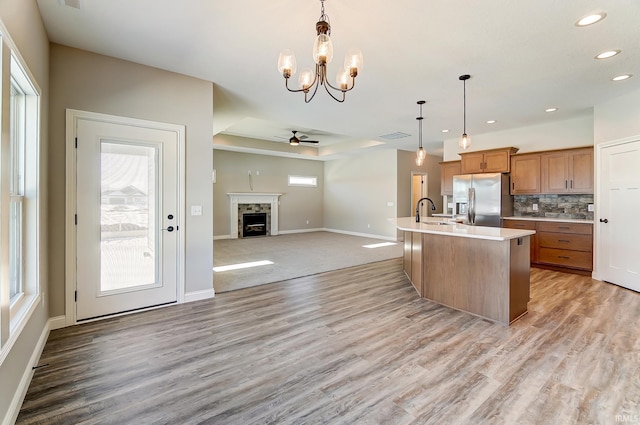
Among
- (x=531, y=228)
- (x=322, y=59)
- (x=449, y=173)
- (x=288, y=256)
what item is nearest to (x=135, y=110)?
(x=322, y=59)

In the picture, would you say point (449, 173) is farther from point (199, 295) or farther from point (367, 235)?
point (199, 295)

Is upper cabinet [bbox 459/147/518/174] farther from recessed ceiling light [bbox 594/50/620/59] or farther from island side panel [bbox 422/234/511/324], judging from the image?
→ island side panel [bbox 422/234/511/324]

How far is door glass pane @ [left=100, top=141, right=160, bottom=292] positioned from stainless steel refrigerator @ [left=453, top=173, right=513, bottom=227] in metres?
5.69

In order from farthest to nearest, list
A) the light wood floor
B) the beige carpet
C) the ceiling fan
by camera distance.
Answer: the ceiling fan → the beige carpet → the light wood floor

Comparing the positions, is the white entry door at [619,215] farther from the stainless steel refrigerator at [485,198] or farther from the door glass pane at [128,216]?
the door glass pane at [128,216]

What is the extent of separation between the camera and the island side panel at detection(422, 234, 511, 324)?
9.99 feet

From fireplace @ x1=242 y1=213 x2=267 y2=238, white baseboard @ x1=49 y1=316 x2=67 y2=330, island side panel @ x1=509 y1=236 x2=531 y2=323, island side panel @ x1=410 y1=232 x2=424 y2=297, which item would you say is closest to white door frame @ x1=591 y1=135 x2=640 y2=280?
island side panel @ x1=509 y1=236 x2=531 y2=323

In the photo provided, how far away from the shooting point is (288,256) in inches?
256

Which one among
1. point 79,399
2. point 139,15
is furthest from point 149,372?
point 139,15

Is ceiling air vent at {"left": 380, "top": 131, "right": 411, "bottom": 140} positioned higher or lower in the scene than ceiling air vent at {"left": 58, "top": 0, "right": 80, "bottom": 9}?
higher

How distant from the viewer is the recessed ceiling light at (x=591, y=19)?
2.40 metres

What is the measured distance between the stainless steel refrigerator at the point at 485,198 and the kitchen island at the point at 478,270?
279 centimetres

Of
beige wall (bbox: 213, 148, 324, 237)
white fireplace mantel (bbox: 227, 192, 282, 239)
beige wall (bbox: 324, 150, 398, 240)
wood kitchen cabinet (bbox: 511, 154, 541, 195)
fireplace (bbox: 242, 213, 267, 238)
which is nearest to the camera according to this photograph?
wood kitchen cabinet (bbox: 511, 154, 541, 195)

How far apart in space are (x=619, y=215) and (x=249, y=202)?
8.62m
